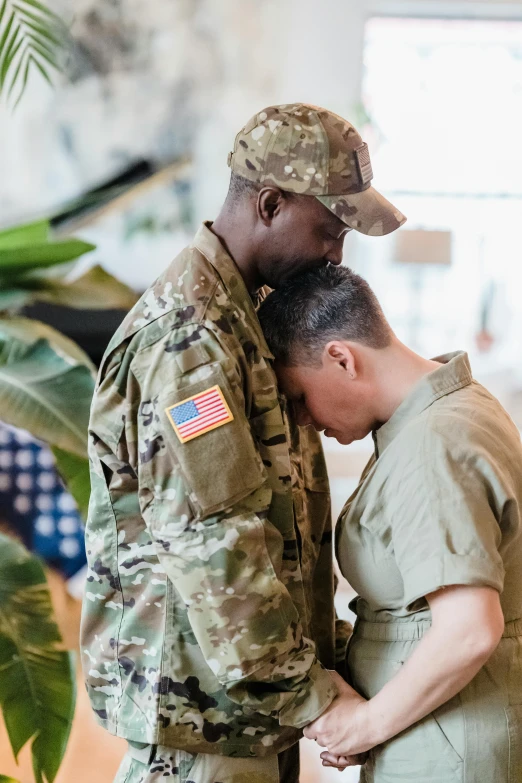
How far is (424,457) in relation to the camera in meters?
1.02

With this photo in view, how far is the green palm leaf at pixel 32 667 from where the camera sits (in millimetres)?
2008

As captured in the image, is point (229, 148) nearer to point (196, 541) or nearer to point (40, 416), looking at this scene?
point (40, 416)

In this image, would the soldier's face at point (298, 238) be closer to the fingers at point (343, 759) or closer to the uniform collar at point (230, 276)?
the uniform collar at point (230, 276)

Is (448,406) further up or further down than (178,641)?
further up

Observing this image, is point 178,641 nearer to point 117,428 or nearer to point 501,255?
point 117,428

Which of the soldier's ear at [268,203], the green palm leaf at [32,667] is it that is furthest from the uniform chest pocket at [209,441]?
the green palm leaf at [32,667]

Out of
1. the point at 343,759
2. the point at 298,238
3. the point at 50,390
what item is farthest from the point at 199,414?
the point at 50,390

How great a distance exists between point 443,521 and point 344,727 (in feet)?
1.17

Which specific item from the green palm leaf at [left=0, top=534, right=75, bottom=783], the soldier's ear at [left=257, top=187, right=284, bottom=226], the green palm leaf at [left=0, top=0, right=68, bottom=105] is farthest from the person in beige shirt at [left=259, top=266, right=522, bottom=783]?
the green palm leaf at [left=0, top=0, right=68, bottom=105]

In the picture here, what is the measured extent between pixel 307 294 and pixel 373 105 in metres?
1.11

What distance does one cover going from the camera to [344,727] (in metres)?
1.10

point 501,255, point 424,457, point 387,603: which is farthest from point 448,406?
point 501,255

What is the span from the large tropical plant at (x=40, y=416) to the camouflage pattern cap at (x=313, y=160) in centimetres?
101

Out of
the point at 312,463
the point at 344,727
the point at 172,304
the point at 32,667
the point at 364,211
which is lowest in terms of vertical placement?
the point at 32,667
